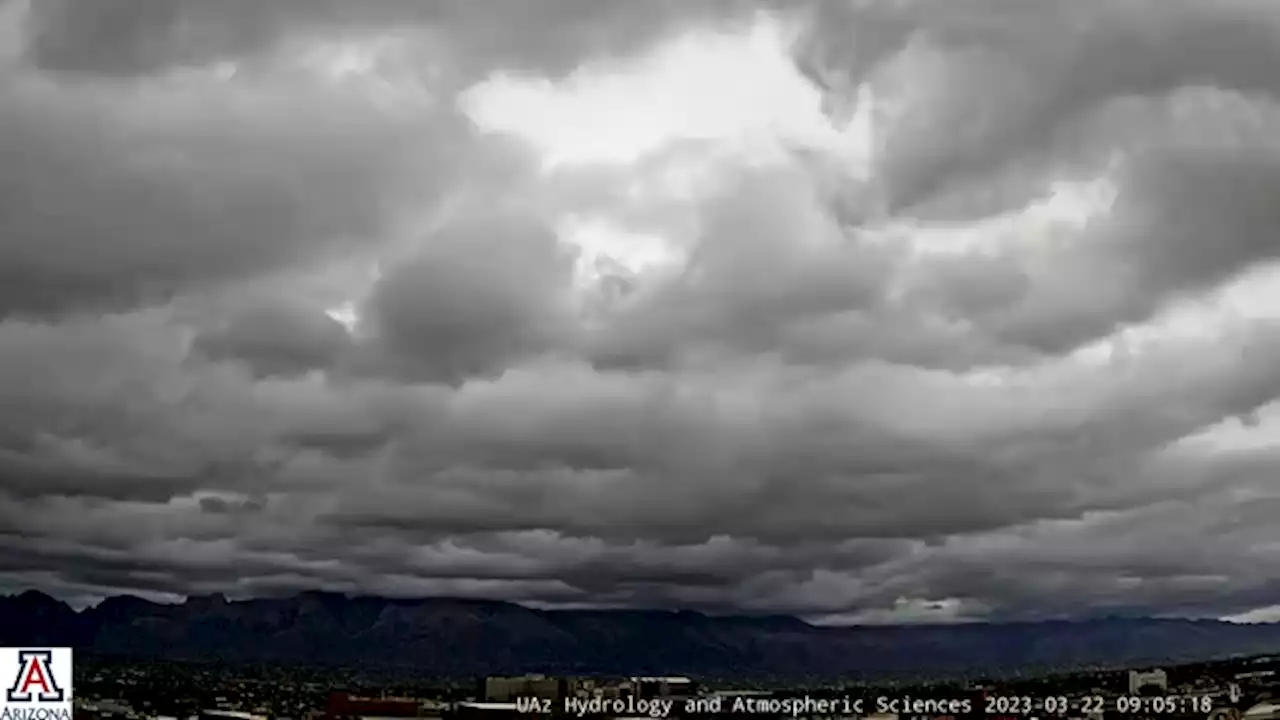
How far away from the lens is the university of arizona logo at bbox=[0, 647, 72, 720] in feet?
415

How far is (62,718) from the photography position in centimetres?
13188

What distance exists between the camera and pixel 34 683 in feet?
426

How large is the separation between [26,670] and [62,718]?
20.8ft

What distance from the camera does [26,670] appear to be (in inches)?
5049

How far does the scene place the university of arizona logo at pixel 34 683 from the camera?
12662 centimetres
